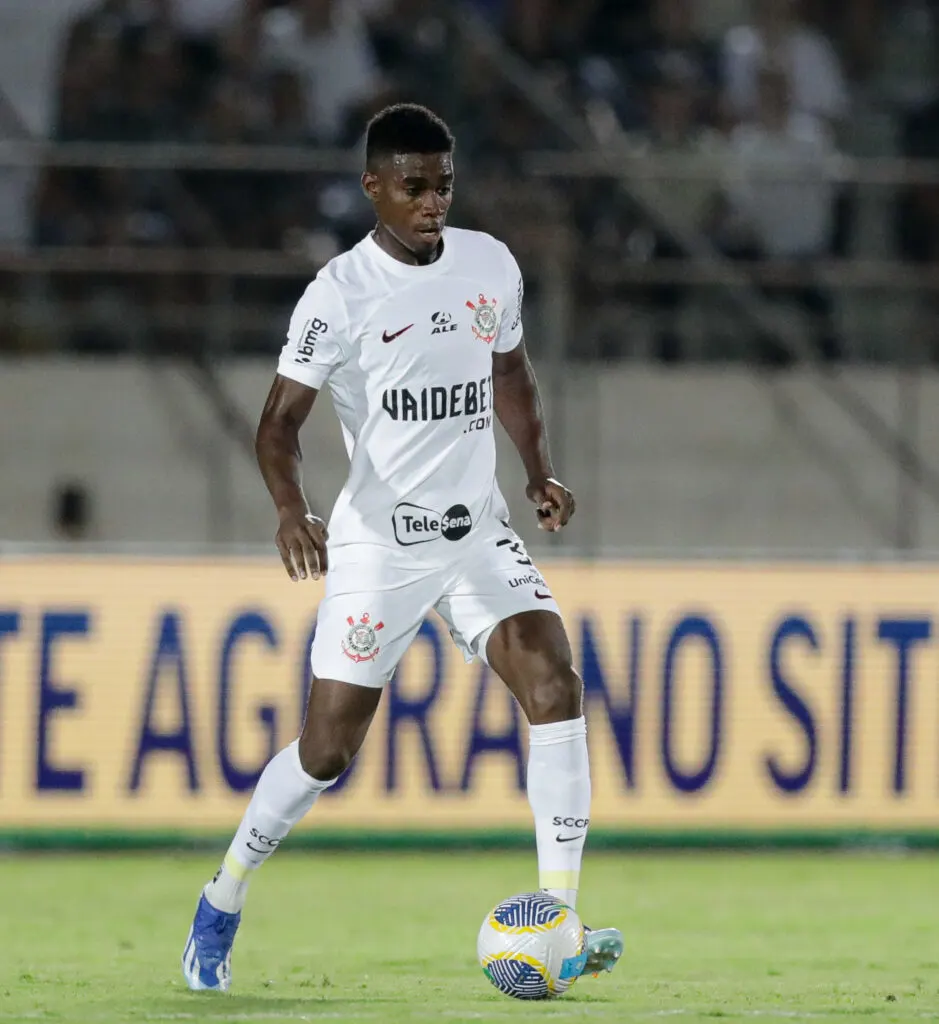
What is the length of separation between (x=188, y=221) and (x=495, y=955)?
8.09 meters

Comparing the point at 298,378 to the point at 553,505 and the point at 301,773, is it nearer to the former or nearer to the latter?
the point at 553,505

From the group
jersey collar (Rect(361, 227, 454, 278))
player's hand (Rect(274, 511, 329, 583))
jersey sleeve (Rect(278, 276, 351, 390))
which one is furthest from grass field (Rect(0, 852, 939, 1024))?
jersey collar (Rect(361, 227, 454, 278))

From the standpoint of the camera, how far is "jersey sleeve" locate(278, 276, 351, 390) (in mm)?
5793

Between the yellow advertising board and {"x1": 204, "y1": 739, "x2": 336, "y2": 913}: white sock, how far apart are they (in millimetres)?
4123

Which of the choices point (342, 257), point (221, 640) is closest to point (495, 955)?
point (342, 257)

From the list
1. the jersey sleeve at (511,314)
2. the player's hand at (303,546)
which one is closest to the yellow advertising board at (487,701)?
the jersey sleeve at (511,314)

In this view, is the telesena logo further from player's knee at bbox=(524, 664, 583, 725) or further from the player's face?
the player's face

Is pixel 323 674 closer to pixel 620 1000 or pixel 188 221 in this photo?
pixel 620 1000

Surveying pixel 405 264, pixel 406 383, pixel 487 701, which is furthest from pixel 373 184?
pixel 487 701

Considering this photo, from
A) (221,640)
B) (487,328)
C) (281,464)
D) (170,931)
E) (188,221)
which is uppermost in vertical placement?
(188,221)

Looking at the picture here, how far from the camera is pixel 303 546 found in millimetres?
5535

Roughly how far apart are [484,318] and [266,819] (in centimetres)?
153

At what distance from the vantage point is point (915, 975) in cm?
647

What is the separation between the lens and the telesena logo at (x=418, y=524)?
591 cm
